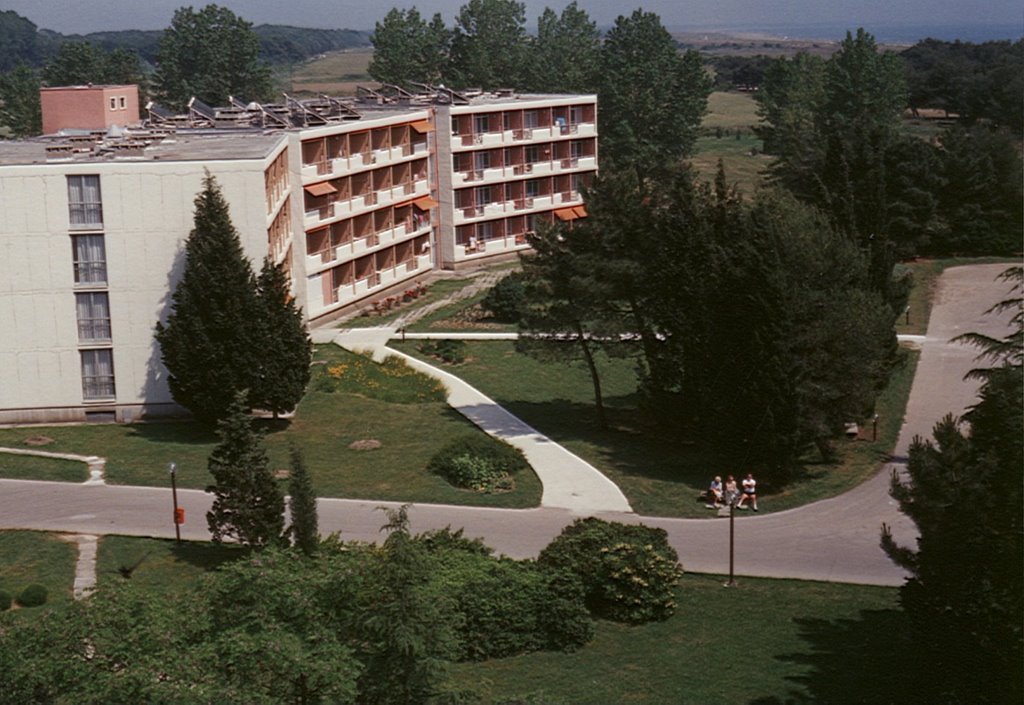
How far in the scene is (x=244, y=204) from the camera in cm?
4253

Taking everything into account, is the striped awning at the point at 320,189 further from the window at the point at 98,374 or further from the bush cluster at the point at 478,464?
the bush cluster at the point at 478,464

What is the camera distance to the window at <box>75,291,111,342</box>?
41875 mm

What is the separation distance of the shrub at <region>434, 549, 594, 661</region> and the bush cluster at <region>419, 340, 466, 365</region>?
24.4 metres

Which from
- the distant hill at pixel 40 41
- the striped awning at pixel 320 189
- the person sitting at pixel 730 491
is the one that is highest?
the distant hill at pixel 40 41

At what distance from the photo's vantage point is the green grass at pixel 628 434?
36312mm

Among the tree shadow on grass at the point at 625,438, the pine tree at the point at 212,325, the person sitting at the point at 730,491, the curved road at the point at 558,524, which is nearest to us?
the person sitting at the point at 730,491

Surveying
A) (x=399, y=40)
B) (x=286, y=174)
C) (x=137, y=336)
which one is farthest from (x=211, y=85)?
(x=137, y=336)

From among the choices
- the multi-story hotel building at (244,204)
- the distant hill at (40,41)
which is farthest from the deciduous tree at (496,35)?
the multi-story hotel building at (244,204)

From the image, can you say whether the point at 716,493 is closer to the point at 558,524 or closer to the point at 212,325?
the point at 558,524

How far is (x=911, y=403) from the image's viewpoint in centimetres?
4519

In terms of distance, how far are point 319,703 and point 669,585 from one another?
41.8ft

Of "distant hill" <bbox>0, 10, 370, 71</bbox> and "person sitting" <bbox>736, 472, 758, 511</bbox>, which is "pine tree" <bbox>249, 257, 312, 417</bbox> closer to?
"person sitting" <bbox>736, 472, 758, 511</bbox>

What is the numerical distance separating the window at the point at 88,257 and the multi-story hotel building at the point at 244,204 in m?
0.04

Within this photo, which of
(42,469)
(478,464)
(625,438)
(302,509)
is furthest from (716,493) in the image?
(42,469)
